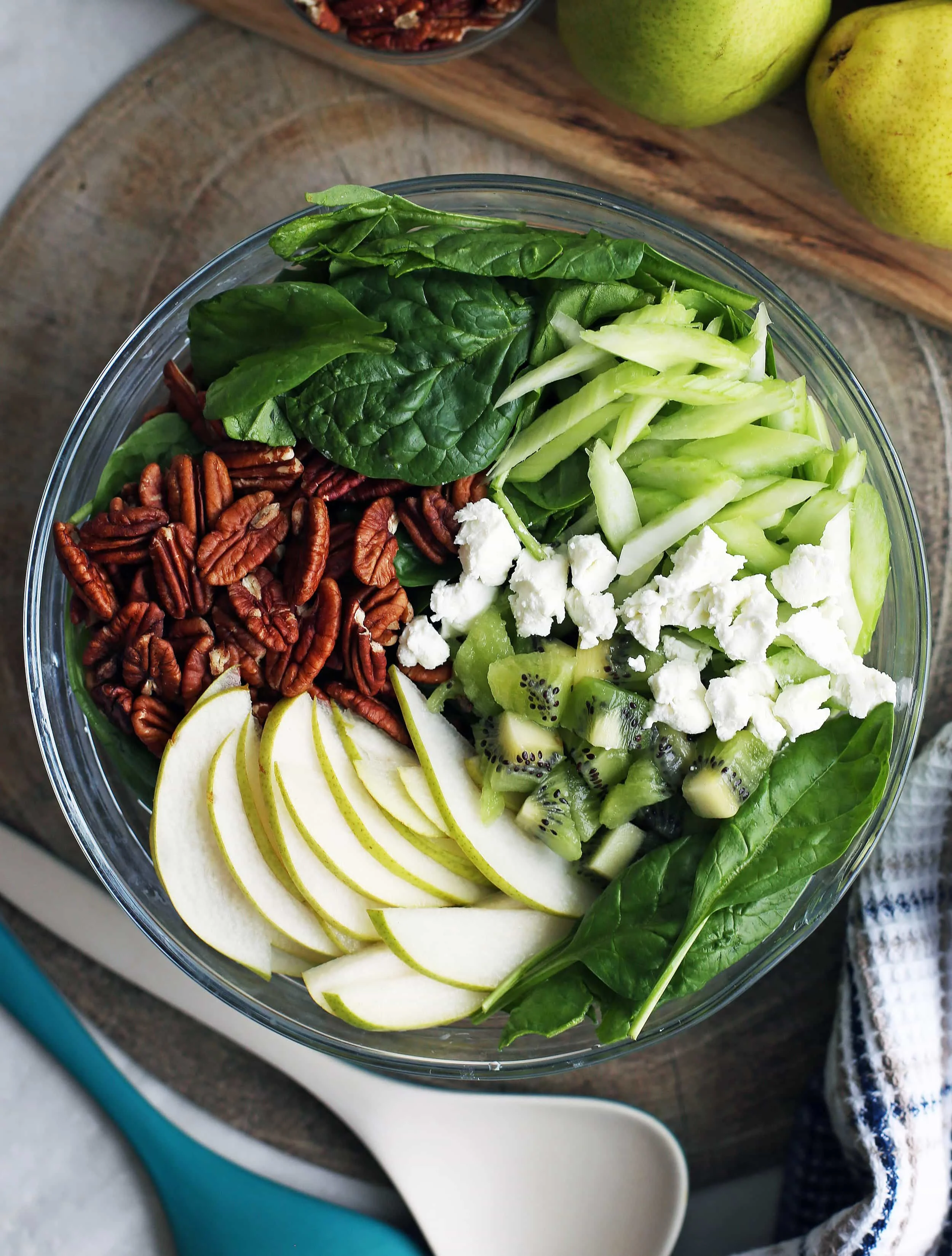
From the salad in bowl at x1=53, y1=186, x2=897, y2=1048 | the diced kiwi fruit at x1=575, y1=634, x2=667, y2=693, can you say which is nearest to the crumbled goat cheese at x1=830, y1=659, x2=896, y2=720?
the salad in bowl at x1=53, y1=186, x2=897, y2=1048

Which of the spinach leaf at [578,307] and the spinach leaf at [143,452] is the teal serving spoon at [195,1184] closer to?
the spinach leaf at [143,452]

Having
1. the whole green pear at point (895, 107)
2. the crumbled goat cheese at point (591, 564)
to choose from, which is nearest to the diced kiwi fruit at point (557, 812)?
the crumbled goat cheese at point (591, 564)

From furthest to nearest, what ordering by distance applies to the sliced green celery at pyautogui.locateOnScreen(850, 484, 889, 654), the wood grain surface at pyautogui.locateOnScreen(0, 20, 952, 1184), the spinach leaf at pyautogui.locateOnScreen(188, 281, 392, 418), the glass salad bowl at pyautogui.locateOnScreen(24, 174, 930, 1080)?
the wood grain surface at pyautogui.locateOnScreen(0, 20, 952, 1184)
the glass salad bowl at pyautogui.locateOnScreen(24, 174, 930, 1080)
the sliced green celery at pyautogui.locateOnScreen(850, 484, 889, 654)
the spinach leaf at pyautogui.locateOnScreen(188, 281, 392, 418)

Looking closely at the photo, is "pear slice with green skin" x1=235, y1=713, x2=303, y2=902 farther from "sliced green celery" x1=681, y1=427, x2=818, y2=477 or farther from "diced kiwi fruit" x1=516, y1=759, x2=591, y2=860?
"sliced green celery" x1=681, y1=427, x2=818, y2=477

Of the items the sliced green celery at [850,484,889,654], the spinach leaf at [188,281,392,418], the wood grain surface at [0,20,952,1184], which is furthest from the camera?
the wood grain surface at [0,20,952,1184]

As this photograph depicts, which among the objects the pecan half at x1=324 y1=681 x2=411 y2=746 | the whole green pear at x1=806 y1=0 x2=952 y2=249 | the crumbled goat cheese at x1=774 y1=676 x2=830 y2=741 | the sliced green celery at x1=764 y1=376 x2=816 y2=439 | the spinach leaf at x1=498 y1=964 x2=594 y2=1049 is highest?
the whole green pear at x1=806 y1=0 x2=952 y2=249

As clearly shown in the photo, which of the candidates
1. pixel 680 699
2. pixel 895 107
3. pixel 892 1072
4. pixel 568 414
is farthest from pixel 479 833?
pixel 895 107

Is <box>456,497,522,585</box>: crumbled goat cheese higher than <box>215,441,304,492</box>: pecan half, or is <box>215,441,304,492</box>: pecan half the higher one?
<box>215,441,304,492</box>: pecan half
